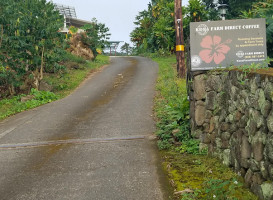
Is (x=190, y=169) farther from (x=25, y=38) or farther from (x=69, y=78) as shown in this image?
(x=69, y=78)

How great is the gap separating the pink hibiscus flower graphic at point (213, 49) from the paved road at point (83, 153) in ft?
7.50

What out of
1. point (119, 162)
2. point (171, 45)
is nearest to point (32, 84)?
point (119, 162)

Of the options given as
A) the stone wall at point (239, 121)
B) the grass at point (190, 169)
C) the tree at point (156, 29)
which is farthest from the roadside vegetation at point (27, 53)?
the tree at point (156, 29)

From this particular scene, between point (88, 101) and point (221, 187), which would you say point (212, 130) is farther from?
point (88, 101)

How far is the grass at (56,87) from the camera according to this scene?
12784mm

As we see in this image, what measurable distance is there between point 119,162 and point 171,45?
24483mm

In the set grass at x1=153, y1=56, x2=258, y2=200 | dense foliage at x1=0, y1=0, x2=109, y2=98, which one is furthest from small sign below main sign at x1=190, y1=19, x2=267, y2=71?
dense foliage at x1=0, y1=0, x2=109, y2=98

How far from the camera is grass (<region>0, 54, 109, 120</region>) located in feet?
41.9

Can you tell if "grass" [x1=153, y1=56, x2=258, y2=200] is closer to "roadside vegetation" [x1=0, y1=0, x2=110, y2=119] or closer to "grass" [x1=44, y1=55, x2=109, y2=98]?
"roadside vegetation" [x1=0, y1=0, x2=110, y2=119]

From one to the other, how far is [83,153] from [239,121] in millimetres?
3502

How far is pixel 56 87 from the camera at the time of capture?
17.1 m

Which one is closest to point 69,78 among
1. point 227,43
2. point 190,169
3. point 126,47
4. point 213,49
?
point 213,49

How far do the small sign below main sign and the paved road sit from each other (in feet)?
7.44

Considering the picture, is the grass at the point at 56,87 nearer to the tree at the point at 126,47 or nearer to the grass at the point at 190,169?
the grass at the point at 190,169
